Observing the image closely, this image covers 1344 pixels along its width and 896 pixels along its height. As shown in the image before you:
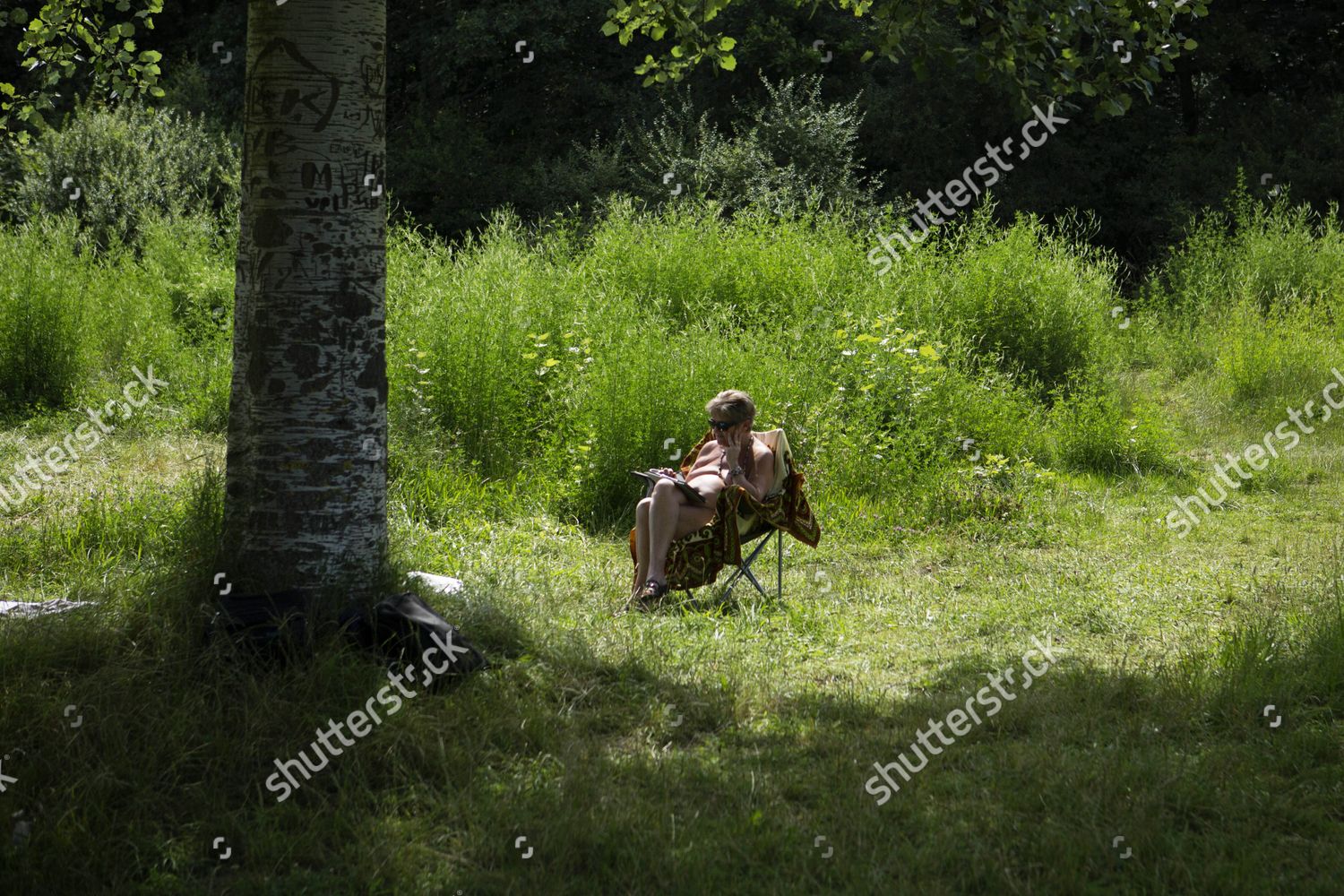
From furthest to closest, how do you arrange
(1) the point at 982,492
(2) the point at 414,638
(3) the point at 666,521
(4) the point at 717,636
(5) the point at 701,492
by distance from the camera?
(1) the point at 982,492
(5) the point at 701,492
(3) the point at 666,521
(4) the point at 717,636
(2) the point at 414,638

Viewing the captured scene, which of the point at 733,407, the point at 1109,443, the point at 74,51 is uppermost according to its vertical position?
the point at 74,51

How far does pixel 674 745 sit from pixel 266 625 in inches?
57.6

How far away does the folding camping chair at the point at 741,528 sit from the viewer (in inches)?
247

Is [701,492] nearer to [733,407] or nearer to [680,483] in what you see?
[680,483]

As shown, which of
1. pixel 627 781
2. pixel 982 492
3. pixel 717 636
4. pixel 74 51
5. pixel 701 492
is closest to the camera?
pixel 627 781

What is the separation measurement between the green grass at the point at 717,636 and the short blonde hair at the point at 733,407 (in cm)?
92

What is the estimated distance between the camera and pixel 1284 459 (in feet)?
33.3

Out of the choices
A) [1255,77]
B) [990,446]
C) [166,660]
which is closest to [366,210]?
[166,660]

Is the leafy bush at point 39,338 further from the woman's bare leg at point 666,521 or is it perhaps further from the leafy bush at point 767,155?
the leafy bush at point 767,155

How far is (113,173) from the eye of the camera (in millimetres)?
18641

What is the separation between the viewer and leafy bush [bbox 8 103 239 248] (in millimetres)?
18375

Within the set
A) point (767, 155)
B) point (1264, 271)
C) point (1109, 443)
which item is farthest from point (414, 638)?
point (767, 155)

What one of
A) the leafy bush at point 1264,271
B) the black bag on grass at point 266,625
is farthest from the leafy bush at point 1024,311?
the black bag on grass at point 266,625

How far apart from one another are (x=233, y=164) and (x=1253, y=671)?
1831cm
